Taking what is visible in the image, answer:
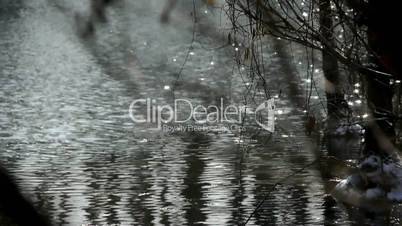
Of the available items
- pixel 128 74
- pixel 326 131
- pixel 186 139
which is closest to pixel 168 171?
pixel 186 139

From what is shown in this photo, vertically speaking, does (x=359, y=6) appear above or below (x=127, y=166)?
above

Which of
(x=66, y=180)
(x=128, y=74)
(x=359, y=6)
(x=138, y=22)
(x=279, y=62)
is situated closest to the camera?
(x=359, y=6)

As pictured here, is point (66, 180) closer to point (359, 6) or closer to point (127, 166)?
point (127, 166)

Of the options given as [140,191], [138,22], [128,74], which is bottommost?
[140,191]

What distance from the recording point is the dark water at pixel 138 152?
8.66 metres

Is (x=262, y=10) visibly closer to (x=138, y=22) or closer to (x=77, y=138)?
(x=77, y=138)

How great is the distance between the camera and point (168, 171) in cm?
1064

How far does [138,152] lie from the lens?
39.8 ft

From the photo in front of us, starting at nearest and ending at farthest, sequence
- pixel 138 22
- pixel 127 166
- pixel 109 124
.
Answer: pixel 127 166 < pixel 109 124 < pixel 138 22

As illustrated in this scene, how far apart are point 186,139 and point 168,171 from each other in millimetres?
2688

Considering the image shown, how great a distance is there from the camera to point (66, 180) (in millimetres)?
10125

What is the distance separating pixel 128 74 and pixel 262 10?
16.8 m

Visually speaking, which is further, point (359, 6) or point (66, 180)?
point (66, 180)

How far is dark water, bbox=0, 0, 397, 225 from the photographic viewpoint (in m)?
8.66
